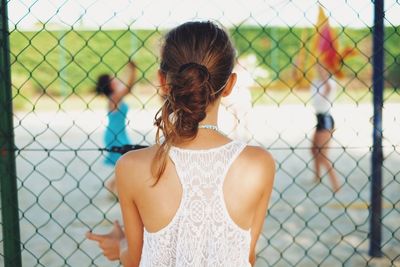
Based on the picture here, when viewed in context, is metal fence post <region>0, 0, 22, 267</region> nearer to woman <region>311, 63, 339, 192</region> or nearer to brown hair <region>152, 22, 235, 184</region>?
brown hair <region>152, 22, 235, 184</region>

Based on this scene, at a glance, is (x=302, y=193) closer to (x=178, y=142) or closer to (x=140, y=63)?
(x=178, y=142)

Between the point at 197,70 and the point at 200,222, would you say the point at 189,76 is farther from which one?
the point at 200,222

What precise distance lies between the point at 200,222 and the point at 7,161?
1.02 m

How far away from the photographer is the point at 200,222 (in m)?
1.50

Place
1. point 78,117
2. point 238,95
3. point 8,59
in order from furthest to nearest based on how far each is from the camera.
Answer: point 78,117 → point 238,95 → point 8,59

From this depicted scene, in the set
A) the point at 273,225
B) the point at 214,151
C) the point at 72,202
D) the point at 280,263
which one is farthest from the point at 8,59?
the point at 72,202

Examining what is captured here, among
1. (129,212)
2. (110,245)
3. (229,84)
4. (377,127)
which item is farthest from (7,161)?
(377,127)

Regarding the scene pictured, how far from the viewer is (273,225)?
156 inches

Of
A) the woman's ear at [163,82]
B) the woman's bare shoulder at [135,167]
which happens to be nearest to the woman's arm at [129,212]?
the woman's bare shoulder at [135,167]

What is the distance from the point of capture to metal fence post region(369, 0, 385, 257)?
111 inches

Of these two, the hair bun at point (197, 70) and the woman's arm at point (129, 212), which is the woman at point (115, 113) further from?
the hair bun at point (197, 70)

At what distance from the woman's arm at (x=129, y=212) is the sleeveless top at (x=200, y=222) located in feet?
0.29

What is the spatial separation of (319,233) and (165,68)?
258 cm

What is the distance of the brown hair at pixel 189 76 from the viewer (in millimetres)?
1478
